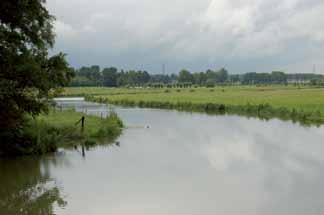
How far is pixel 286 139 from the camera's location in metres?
30.4

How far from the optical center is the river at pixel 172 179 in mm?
13672

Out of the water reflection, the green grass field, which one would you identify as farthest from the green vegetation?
the green grass field

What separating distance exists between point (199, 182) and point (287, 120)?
2917 cm

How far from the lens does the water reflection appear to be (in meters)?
13.5

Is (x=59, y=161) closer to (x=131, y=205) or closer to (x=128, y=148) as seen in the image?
(x=128, y=148)

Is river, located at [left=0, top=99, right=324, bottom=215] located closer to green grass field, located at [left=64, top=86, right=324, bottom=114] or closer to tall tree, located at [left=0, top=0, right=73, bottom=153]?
tall tree, located at [left=0, top=0, right=73, bottom=153]

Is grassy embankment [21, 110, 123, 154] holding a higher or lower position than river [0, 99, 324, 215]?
higher

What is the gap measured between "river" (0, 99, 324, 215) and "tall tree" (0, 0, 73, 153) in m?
2.25

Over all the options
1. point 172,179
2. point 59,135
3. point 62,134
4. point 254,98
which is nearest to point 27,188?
point 172,179

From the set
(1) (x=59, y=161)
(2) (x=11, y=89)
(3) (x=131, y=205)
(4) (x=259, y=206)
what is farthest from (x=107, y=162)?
(4) (x=259, y=206)

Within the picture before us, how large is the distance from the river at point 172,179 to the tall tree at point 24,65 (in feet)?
7.38

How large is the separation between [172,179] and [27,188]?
513 centimetres

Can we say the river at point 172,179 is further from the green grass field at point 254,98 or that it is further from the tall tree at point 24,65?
the green grass field at point 254,98

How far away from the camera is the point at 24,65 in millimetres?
18875
